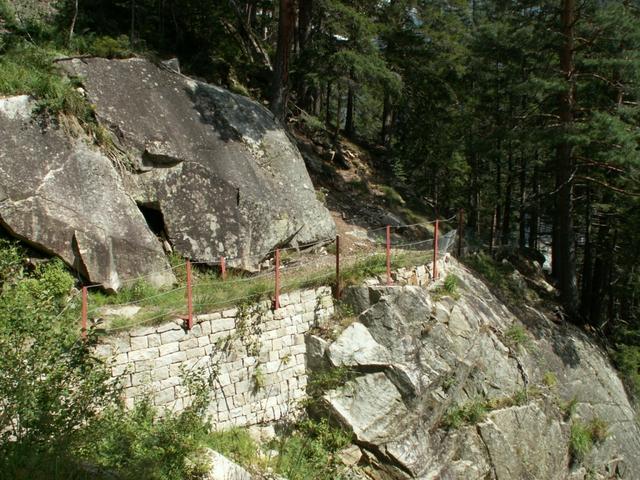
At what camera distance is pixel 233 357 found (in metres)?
9.08

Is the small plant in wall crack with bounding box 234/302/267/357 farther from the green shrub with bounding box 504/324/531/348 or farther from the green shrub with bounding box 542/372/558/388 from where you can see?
the green shrub with bounding box 542/372/558/388

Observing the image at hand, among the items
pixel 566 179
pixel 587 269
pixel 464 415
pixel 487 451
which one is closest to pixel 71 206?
pixel 464 415

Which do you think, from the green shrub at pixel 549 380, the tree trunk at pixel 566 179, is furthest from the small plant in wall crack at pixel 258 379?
the tree trunk at pixel 566 179

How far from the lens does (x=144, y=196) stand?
1071cm

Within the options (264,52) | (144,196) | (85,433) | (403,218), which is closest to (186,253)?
(144,196)

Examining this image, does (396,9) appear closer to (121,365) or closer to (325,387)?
(325,387)

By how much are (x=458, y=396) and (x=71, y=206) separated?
25.0ft

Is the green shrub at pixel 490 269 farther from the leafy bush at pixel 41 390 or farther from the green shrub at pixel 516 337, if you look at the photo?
the leafy bush at pixel 41 390

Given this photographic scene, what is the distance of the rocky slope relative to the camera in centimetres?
921

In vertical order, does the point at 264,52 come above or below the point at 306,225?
above

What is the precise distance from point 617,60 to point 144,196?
10.8 meters

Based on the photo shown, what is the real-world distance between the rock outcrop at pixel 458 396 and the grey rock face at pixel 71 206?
153 inches

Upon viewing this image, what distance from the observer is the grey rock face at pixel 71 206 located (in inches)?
354

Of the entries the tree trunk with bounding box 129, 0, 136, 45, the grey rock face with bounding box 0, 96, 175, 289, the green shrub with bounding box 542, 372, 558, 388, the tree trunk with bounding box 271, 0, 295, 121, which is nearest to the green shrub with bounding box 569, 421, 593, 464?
the green shrub with bounding box 542, 372, 558, 388
